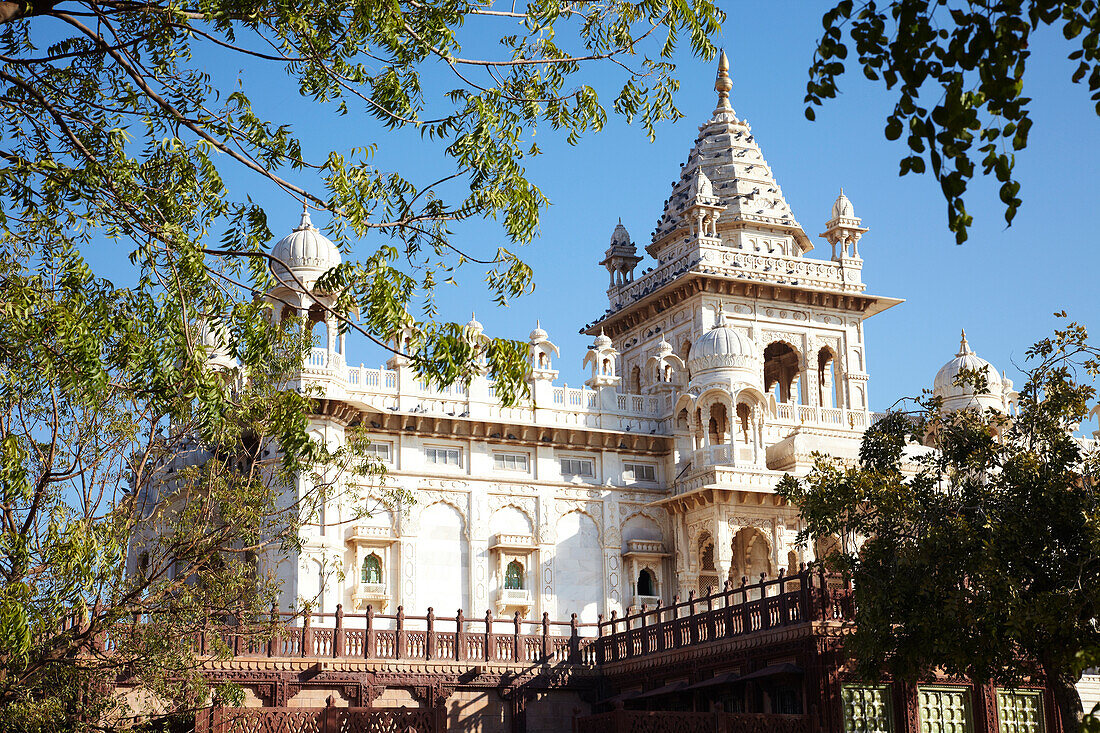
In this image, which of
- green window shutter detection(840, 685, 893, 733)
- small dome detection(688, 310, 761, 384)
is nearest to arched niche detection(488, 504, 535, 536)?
small dome detection(688, 310, 761, 384)

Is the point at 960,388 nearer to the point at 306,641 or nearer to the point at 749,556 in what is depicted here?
the point at 749,556

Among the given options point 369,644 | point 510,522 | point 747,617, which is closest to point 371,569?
point 510,522

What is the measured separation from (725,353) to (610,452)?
4504mm

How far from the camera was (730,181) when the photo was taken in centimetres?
4872

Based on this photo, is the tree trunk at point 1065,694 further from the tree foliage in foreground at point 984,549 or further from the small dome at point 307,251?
the small dome at point 307,251

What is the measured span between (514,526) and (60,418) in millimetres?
21388

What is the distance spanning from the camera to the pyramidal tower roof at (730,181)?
4738 centimetres

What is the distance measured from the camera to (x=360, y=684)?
90.6 ft

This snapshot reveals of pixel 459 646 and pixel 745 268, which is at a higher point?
pixel 745 268

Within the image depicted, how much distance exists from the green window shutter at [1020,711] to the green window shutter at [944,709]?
67 cm

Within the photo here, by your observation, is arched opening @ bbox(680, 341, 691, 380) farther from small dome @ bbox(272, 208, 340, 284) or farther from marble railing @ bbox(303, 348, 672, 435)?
small dome @ bbox(272, 208, 340, 284)

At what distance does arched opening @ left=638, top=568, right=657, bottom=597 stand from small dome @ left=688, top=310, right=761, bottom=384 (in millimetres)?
6113

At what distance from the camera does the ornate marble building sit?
121 feet

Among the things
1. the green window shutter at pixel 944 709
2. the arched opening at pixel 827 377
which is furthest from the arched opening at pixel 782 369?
the green window shutter at pixel 944 709
